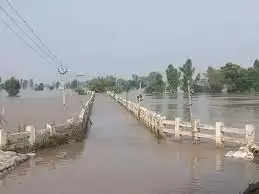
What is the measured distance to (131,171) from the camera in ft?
47.9

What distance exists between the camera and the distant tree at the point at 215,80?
122 metres

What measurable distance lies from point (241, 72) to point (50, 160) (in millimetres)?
104740

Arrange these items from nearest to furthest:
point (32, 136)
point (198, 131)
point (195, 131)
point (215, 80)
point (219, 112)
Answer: point (32, 136) → point (195, 131) → point (198, 131) → point (219, 112) → point (215, 80)

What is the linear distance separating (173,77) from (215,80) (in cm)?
2319

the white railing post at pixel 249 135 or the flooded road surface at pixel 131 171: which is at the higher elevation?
the white railing post at pixel 249 135

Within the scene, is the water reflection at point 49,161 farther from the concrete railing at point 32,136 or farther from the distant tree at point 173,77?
the distant tree at point 173,77

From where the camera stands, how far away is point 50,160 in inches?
652

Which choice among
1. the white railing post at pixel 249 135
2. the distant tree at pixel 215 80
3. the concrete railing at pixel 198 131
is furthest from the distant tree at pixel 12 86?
the white railing post at pixel 249 135

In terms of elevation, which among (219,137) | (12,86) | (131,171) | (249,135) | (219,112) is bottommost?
(131,171)

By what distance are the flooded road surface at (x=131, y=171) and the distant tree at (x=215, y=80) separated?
103 m

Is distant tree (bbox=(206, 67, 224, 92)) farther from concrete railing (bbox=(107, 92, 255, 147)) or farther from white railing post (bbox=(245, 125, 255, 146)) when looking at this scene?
white railing post (bbox=(245, 125, 255, 146))

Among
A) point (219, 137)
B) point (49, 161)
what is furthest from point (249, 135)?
point (49, 161)

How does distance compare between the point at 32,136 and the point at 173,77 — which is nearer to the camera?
the point at 32,136

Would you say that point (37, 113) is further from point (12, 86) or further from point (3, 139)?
point (12, 86)
